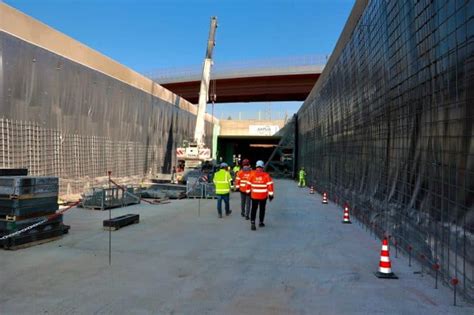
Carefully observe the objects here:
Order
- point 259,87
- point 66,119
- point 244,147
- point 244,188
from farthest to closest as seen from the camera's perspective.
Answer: point 244,147 → point 259,87 → point 66,119 → point 244,188

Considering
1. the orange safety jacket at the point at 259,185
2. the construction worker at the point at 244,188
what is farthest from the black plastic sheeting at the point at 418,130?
the construction worker at the point at 244,188

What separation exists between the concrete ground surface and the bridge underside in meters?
46.9

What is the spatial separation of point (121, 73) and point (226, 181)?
15.1 meters

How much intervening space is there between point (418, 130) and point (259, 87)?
5244 centimetres

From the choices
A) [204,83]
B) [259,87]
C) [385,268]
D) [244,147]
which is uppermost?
[259,87]

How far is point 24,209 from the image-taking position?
8594mm

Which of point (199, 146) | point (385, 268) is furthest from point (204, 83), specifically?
point (385, 268)

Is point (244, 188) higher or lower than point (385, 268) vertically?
higher

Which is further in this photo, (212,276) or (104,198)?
(104,198)

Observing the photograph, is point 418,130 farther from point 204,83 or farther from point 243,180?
point 204,83

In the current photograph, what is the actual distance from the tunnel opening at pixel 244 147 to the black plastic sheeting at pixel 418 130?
152 feet

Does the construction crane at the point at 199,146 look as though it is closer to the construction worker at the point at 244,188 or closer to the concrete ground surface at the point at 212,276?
the construction worker at the point at 244,188

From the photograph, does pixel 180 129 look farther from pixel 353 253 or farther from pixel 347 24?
pixel 353 253

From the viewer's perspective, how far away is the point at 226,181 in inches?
524
